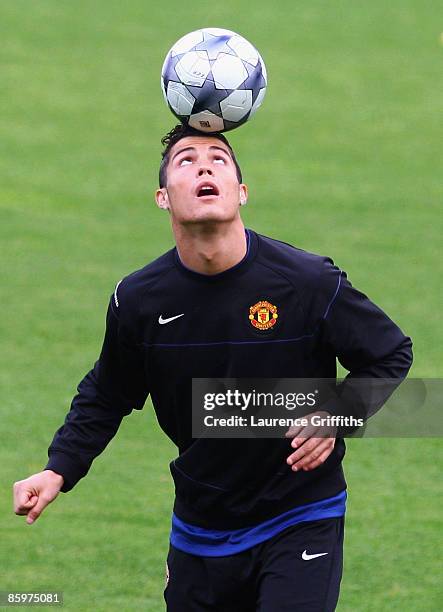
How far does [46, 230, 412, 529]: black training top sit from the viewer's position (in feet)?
19.8

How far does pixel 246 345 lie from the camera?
6.03m

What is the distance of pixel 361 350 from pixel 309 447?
44cm

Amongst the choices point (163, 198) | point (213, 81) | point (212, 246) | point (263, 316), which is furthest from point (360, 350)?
point (213, 81)

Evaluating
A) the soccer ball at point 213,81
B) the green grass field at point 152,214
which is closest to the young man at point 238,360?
the soccer ball at point 213,81

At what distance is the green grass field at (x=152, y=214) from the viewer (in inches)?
387

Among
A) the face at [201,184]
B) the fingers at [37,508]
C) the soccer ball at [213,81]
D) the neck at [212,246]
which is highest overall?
the soccer ball at [213,81]

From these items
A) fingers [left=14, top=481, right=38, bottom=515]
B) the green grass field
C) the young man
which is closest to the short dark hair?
the young man

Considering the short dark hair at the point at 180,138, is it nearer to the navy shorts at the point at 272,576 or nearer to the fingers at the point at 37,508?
the fingers at the point at 37,508

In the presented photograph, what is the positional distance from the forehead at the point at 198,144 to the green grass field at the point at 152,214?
11.5 feet

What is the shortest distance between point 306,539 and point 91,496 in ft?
15.8

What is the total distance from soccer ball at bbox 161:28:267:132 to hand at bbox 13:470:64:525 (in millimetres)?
1531

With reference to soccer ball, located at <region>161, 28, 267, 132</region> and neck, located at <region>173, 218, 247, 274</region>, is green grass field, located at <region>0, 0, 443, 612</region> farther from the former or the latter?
soccer ball, located at <region>161, 28, 267, 132</region>

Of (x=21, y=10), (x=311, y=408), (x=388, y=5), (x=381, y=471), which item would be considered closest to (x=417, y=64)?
(x=388, y=5)

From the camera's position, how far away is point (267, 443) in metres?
6.08
